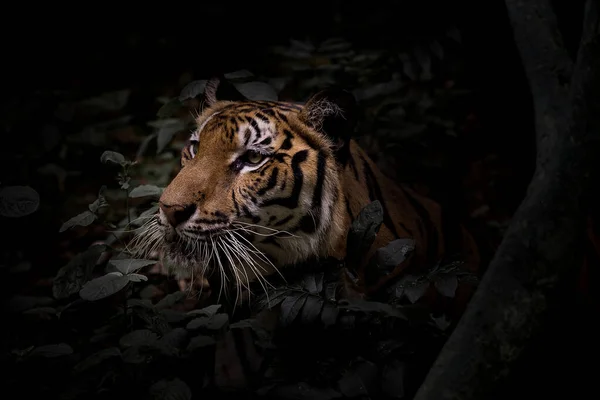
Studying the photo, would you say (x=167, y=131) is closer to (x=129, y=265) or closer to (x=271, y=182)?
(x=271, y=182)

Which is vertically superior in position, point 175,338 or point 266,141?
point 266,141

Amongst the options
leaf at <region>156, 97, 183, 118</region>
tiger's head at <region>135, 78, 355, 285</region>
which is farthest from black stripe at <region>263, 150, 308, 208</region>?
leaf at <region>156, 97, 183, 118</region>

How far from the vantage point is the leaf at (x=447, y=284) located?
188cm

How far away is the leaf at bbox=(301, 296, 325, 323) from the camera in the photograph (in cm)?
190

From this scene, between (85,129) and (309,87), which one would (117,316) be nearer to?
(309,87)

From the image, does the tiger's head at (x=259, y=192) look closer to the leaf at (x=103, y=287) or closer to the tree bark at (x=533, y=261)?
the leaf at (x=103, y=287)

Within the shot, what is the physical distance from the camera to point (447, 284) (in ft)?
6.25

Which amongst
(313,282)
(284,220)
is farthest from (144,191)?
(313,282)

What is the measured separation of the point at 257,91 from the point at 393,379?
3.98 ft

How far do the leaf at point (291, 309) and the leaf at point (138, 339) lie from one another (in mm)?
374

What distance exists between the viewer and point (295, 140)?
2314 millimetres

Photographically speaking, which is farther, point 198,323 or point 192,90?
point 192,90

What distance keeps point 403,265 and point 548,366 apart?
61 cm

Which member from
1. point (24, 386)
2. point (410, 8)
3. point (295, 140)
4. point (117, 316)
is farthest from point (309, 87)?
point (24, 386)
